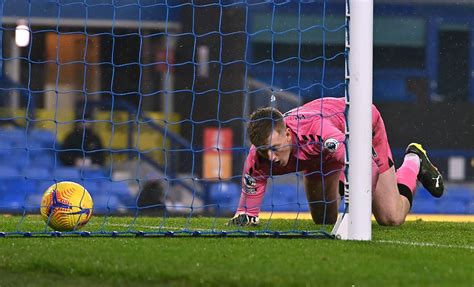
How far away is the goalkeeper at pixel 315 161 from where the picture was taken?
5.70m

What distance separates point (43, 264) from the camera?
4.21 meters

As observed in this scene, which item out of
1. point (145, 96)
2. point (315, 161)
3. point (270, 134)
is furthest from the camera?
point (145, 96)

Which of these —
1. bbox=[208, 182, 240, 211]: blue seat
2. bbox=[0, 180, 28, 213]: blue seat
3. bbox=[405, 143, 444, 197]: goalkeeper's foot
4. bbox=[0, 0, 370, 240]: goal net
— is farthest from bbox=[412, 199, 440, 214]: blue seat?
bbox=[405, 143, 444, 197]: goalkeeper's foot

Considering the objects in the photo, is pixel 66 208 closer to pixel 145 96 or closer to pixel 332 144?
pixel 332 144

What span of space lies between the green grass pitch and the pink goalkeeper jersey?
2.22 feet

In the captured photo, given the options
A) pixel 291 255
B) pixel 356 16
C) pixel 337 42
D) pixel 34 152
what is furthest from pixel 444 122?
pixel 291 255

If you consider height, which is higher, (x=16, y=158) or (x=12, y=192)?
(x=16, y=158)

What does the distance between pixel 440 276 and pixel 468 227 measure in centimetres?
269

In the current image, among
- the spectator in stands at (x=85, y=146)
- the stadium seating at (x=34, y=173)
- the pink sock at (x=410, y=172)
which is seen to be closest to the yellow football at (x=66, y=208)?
the pink sock at (x=410, y=172)

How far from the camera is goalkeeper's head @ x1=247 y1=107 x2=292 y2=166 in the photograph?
5684 millimetres

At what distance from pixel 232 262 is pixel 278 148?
63.5 inches

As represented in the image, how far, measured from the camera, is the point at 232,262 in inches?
166

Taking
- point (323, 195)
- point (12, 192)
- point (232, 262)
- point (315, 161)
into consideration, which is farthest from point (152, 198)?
point (232, 262)

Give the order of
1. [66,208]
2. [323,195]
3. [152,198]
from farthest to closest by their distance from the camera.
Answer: [152,198] → [323,195] → [66,208]
